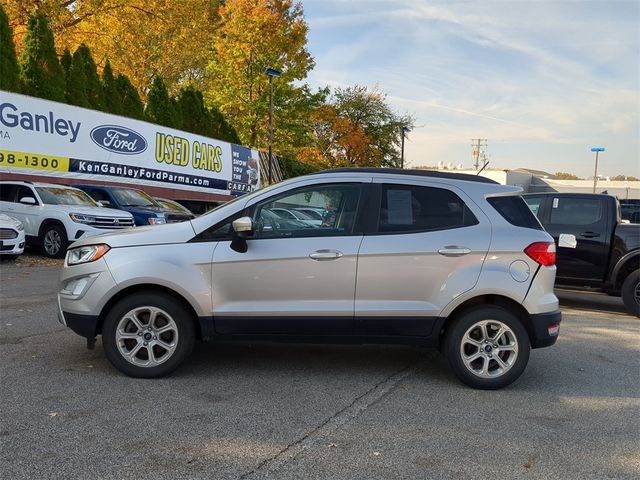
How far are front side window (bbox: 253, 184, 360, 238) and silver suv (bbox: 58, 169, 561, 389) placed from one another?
12 millimetres

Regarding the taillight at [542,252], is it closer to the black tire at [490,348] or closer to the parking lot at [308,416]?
the black tire at [490,348]

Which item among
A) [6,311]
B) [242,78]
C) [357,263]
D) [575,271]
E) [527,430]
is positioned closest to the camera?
[527,430]

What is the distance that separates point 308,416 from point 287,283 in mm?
1103

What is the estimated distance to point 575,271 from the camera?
8.74 m

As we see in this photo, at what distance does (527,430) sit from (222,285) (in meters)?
2.56

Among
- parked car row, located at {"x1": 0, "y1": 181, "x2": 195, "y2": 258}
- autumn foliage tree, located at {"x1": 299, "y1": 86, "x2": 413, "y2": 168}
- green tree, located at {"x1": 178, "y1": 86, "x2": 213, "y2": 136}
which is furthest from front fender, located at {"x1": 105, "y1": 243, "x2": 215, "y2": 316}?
autumn foliage tree, located at {"x1": 299, "y1": 86, "x2": 413, "y2": 168}

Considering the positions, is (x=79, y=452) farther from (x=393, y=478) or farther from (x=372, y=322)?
(x=372, y=322)

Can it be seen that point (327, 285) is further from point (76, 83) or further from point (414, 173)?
point (76, 83)

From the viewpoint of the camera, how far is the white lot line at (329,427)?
10.8 feet

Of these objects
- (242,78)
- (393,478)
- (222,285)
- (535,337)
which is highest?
(242,78)

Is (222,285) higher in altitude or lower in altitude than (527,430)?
higher

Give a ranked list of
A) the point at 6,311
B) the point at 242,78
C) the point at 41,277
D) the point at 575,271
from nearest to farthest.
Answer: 1. the point at 6,311
2. the point at 575,271
3. the point at 41,277
4. the point at 242,78

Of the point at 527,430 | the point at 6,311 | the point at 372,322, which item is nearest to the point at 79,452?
the point at 372,322

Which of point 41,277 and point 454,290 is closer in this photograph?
point 454,290
